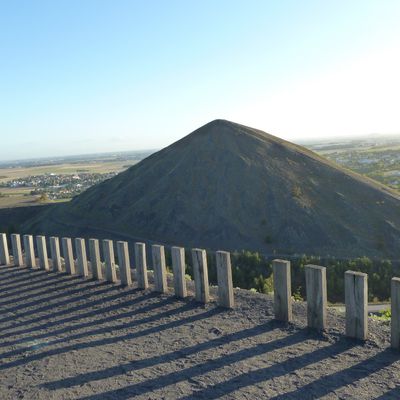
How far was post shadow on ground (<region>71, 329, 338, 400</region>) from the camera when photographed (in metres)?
4.54

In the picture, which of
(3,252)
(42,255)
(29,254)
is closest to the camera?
(42,255)

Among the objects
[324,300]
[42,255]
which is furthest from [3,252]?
[324,300]

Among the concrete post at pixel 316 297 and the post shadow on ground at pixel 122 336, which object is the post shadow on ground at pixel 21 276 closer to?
the post shadow on ground at pixel 122 336

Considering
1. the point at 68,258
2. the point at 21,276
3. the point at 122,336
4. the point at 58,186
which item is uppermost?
the point at 68,258

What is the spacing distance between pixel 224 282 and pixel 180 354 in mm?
Result: 1637

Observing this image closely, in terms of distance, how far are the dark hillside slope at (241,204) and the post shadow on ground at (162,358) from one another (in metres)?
26.2

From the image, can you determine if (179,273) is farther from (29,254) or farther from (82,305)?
(29,254)

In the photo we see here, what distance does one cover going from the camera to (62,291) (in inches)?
332

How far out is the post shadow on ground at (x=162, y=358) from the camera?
4926 millimetres

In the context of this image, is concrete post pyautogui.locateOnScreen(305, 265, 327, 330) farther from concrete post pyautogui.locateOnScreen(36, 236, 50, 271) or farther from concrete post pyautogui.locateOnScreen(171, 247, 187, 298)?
concrete post pyautogui.locateOnScreen(36, 236, 50, 271)

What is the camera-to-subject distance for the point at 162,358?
5309 millimetres

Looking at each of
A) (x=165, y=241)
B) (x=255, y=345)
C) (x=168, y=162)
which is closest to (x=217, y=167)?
(x=168, y=162)

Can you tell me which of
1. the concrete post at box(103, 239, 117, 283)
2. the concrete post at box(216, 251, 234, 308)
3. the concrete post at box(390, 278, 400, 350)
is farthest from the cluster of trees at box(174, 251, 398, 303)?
the concrete post at box(390, 278, 400, 350)

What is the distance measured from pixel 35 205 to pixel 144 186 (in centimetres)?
1597
